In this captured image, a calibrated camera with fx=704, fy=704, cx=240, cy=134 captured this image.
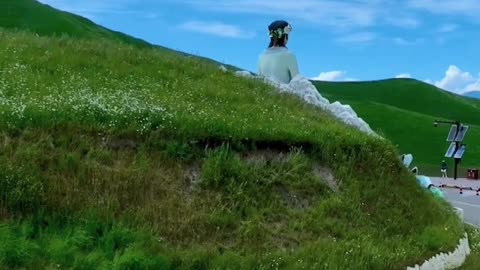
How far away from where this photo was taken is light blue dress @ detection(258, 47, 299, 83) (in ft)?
51.8

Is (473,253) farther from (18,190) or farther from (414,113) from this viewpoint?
(414,113)

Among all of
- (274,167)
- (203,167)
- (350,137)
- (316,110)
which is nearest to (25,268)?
(203,167)

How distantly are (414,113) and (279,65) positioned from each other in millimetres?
65427

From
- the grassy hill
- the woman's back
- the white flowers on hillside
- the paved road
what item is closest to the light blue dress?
the woman's back

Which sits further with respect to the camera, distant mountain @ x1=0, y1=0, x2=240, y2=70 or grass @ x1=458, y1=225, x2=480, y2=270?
distant mountain @ x1=0, y1=0, x2=240, y2=70

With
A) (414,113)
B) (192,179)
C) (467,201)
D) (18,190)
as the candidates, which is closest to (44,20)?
(414,113)

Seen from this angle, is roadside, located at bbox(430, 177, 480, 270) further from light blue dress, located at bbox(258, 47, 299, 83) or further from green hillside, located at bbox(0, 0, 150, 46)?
green hillside, located at bbox(0, 0, 150, 46)

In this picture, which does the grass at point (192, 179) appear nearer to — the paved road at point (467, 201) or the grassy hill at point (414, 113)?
the paved road at point (467, 201)

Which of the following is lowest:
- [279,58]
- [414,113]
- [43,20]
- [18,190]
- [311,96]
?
[18,190]

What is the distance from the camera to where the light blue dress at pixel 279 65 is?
15.8 meters

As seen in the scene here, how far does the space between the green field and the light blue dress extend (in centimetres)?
300

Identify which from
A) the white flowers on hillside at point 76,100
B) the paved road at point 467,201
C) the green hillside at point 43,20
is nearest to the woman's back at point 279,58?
the white flowers on hillside at point 76,100

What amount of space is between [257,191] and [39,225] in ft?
10.1

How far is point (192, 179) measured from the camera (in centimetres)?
988
